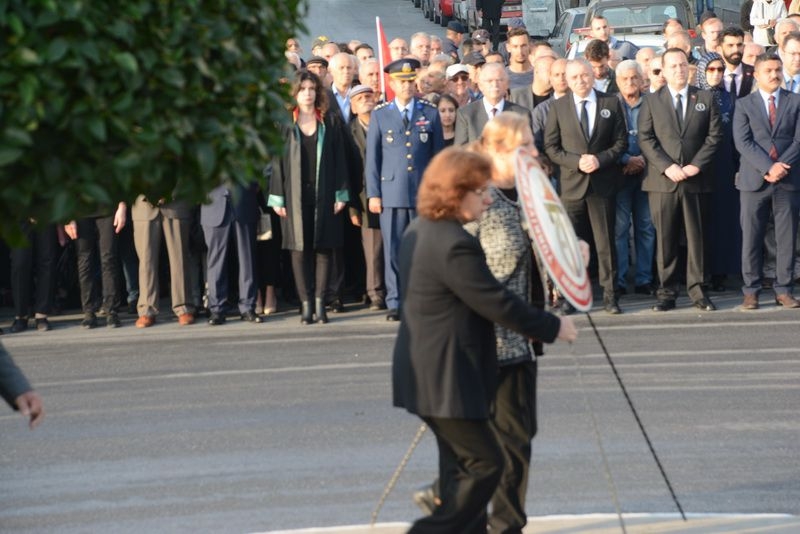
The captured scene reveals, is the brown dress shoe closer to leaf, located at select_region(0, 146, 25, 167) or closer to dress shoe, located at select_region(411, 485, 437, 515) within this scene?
dress shoe, located at select_region(411, 485, 437, 515)

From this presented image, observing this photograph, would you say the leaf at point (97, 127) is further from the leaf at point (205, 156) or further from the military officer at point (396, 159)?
the military officer at point (396, 159)

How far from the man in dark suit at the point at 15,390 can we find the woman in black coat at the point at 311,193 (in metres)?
8.33

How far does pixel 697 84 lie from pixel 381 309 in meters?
4.33

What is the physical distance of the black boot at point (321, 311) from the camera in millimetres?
14508

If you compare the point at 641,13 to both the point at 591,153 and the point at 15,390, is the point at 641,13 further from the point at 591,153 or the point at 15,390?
the point at 15,390

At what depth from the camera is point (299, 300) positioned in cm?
1579

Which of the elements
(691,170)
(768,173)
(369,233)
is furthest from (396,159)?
(768,173)

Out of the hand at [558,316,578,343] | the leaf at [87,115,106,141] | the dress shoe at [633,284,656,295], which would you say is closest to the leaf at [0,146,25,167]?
the leaf at [87,115,106,141]

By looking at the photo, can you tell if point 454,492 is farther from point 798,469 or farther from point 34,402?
point 798,469

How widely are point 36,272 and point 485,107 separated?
456 centimetres

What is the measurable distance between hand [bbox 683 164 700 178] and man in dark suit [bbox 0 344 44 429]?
9354mm

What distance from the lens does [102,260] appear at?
48.6ft

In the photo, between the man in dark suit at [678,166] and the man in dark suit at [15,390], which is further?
the man in dark suit at [678,166]

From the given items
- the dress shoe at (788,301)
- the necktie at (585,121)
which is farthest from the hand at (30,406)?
the dress shoe at (788,301)
